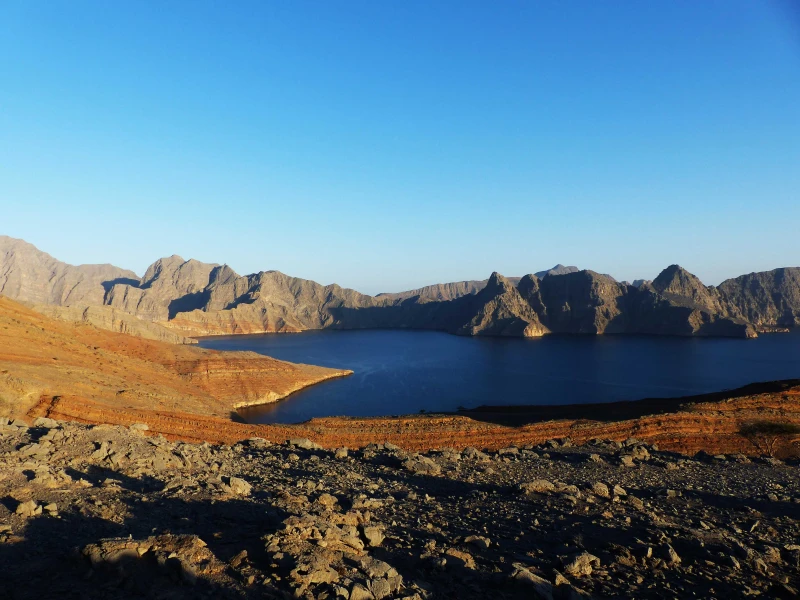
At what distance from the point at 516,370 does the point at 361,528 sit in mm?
85424

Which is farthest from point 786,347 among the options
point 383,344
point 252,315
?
point 252,315

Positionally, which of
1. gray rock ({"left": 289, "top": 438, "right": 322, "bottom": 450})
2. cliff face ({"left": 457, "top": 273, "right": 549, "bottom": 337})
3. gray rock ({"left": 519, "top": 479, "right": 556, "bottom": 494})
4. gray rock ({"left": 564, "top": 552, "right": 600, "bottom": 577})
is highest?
cliff face ({"left": 457, "top": 273, "right": 549, "bottom": 337})

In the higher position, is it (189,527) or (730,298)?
(730,298)

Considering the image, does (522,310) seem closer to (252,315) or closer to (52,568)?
(252,315)

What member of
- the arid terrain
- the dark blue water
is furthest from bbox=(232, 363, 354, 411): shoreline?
the arid terrain

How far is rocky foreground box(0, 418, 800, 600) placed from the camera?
Answer: 22.4ft

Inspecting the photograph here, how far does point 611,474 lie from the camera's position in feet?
58.0

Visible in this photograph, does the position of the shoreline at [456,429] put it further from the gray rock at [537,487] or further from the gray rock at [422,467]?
the gray rock at [537,487]

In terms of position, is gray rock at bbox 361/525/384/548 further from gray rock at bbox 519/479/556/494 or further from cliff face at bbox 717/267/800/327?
cliff face at bbox 717/267/800/327

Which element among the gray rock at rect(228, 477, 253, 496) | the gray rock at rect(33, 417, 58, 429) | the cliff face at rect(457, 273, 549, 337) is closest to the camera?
the gray rock at rect(228, 477, 253, 496)

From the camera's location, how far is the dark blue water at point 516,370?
65250 mm

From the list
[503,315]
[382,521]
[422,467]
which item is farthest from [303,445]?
[503,315]

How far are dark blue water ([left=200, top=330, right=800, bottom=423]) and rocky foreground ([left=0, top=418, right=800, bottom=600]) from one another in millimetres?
41865

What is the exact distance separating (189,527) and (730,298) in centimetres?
22699
